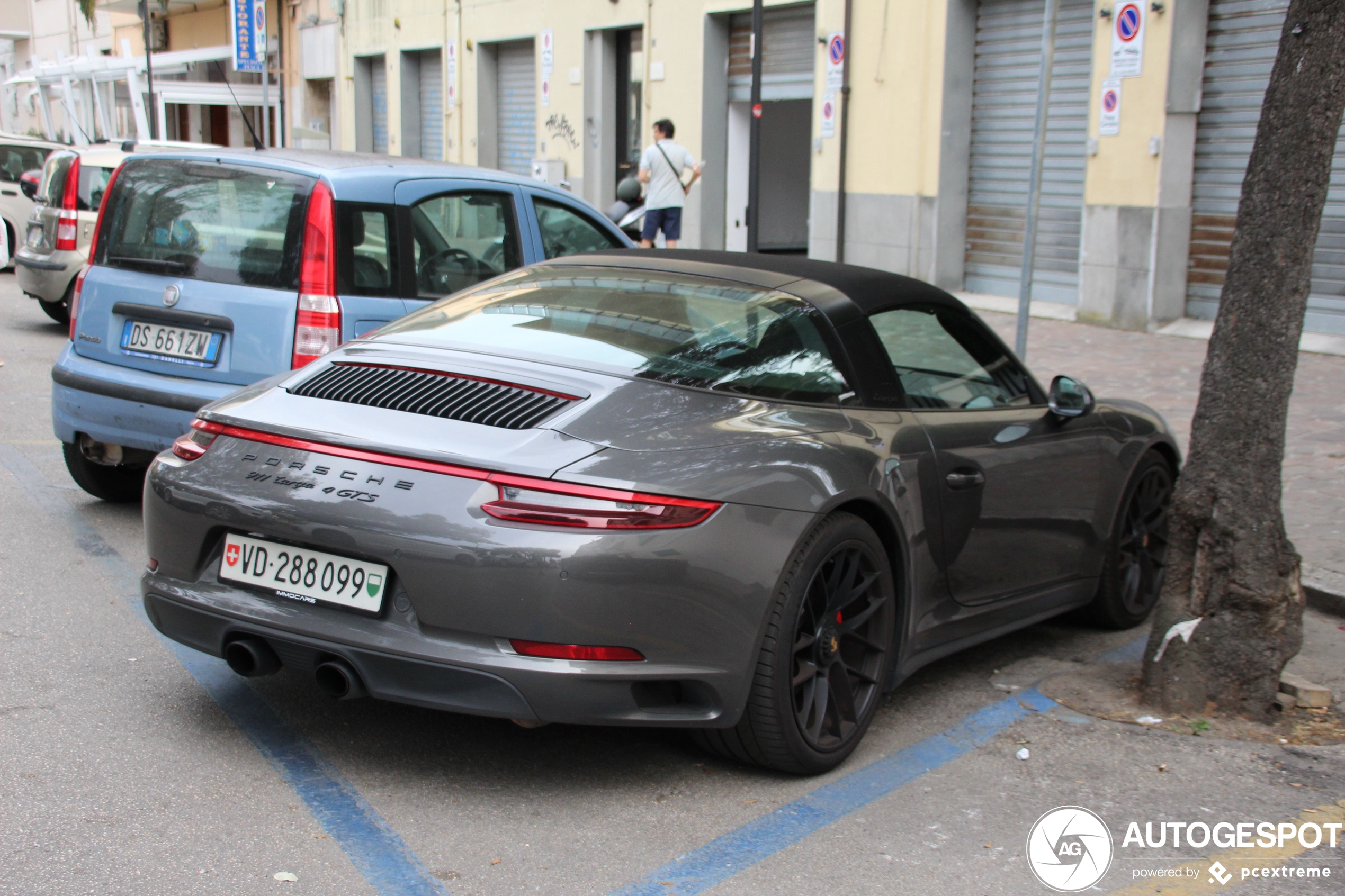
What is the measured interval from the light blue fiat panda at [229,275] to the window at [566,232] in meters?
0.60

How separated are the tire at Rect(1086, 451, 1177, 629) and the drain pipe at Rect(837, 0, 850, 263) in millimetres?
10546

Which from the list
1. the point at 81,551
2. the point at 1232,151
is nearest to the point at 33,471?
the point at 81,551

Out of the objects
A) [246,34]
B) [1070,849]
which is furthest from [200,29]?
[1070,849]

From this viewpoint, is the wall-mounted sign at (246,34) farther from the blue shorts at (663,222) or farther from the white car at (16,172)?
the blue shorts at (663,222)

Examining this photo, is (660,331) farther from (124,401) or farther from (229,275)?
(124,401)

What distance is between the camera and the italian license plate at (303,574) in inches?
131

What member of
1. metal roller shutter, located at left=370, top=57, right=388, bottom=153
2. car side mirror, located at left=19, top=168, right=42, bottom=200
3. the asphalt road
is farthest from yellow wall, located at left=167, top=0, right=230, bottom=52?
the asphalt road

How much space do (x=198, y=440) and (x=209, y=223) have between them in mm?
2204

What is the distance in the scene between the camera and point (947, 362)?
4656mm

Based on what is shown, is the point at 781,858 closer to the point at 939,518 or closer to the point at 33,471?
the point at 939,518

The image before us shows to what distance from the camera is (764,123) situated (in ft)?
68.0

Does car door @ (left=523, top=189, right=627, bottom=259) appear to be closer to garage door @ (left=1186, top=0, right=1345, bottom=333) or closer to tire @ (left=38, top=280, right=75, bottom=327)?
garage door @ (left=1186, top=0, right=1345, bottom=333)

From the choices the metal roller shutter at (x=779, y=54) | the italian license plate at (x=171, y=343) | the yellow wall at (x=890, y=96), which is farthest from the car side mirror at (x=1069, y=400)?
the metal roller shutter at (x=779, y=54)

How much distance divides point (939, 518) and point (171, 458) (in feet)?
7.44
